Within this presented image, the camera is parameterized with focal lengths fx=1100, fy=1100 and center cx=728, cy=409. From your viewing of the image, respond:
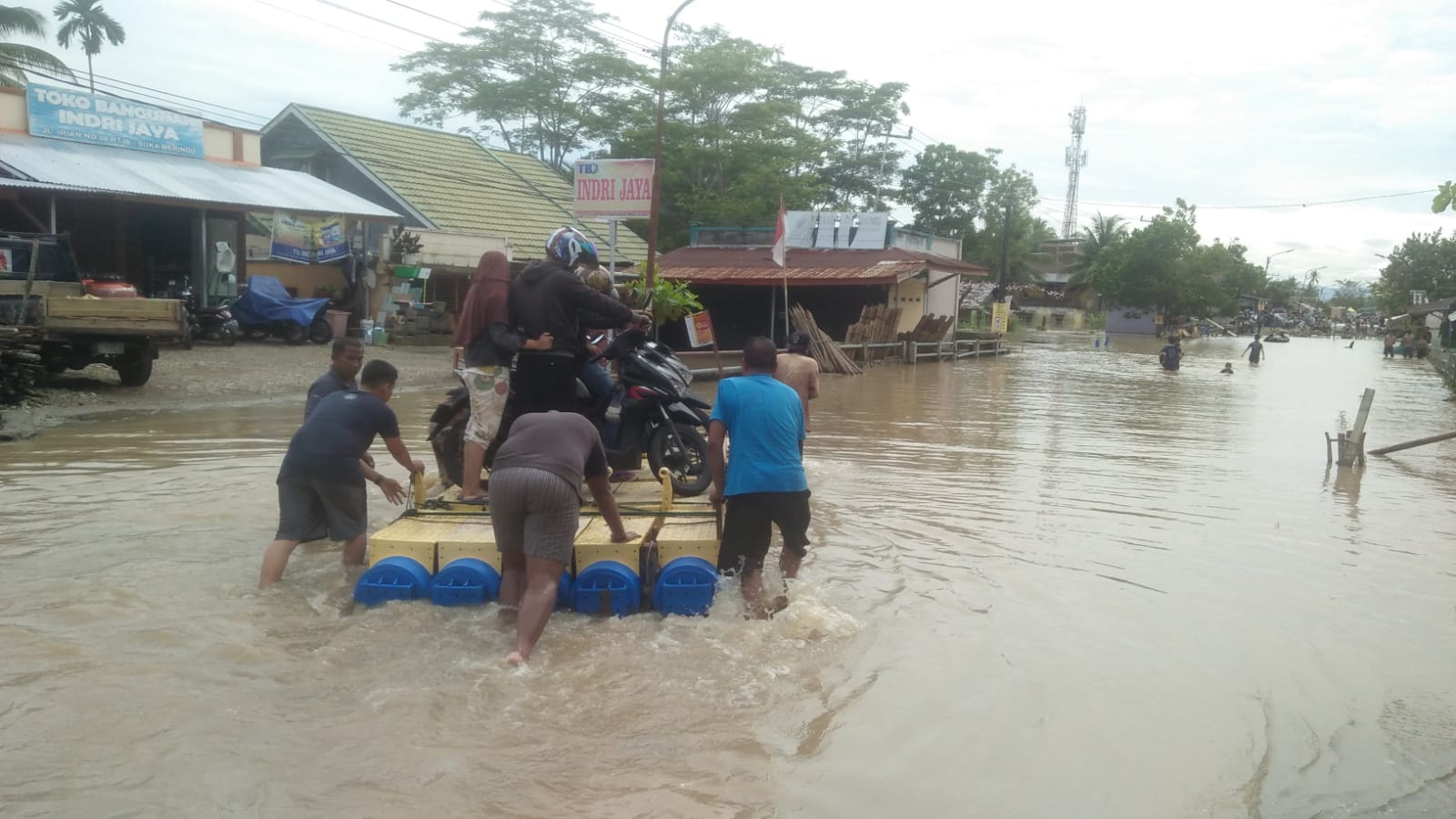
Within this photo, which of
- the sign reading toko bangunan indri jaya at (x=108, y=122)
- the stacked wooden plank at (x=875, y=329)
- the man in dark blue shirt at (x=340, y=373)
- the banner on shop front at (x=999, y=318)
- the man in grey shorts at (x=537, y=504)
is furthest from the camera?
the banner on shop front at (x=999, y=318)

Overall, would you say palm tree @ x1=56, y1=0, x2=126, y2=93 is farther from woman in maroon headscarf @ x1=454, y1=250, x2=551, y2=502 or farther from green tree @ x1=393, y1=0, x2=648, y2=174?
woman in maroon headscarf @ x1=454, y1=250, x2=551, y2=502

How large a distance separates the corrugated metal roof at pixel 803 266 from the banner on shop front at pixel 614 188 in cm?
1432

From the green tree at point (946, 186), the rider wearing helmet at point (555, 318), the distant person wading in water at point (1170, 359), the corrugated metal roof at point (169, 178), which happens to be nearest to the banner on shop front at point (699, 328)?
the corrugated metal roof at point (169, 178)

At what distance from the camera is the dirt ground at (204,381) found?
12789 mm

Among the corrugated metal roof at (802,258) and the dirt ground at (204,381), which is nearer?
the dirt ground at (204,381)

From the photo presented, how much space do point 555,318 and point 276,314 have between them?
16334 millimetres

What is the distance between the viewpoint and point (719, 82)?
35.8m

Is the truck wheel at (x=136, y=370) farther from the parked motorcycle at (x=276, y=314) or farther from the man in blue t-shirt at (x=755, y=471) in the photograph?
the man in blue t-shirt at (x=755, y=471)

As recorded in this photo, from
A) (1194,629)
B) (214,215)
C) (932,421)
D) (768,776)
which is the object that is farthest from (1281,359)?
(768,776)

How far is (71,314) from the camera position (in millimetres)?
13188

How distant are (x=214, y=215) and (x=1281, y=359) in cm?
3780

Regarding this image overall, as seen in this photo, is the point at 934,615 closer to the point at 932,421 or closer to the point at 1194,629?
the point at 1194,629

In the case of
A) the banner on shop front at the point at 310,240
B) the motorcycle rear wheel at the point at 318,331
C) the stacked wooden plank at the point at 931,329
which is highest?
the banner on shop front at the point at 310,240

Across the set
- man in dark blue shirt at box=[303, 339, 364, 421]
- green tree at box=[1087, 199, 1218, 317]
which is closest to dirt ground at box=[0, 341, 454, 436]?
man in dark blue shirt at box=[303, 339, 364, 421]
